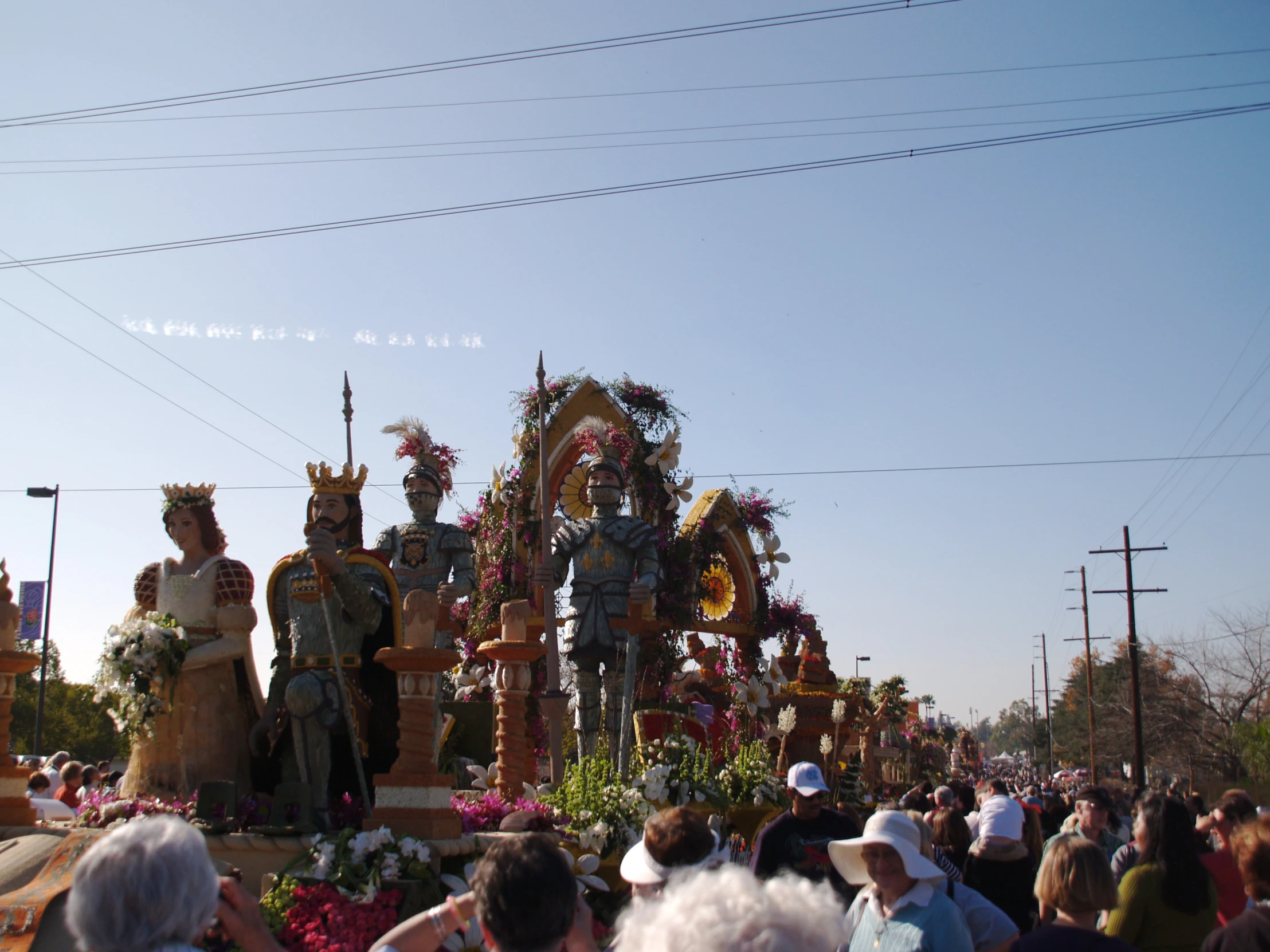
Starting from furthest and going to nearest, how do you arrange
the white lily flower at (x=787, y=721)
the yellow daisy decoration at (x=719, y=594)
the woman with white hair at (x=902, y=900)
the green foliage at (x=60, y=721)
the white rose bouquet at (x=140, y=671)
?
the green foliage at (x=60, y=721) < the yellow daisy decoration at (x=719, y=594) < the white lily flower at (x=787, y=721) < the white rose bouquet at (x=140, y=671) < the woman with white hair at (x=902, y=900)

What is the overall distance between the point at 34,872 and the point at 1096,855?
4991 millimetres

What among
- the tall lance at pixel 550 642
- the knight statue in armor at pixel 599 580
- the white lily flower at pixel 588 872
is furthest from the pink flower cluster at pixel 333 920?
the knight statue in armor at pixel 599 580

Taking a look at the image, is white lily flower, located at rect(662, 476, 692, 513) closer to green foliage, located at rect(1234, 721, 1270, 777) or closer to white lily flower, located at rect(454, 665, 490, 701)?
white lily flower, located at rect(454, 665, 490, 701)

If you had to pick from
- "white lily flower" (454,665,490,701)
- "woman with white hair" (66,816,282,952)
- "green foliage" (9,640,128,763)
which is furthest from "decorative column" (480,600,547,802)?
"green foliage" (9,640,128,763)

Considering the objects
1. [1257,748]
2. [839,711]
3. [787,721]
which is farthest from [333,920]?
[1257,748]

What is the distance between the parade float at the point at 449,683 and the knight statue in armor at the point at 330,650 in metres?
0.02

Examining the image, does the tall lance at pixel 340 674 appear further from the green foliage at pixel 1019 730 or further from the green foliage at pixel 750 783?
the green foliage at pixel 1019 730

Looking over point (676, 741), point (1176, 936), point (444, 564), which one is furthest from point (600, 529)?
point (1176, 936)

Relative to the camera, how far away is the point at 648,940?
7.57 feet

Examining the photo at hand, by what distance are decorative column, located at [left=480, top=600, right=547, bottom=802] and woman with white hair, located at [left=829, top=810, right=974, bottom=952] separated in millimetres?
4888

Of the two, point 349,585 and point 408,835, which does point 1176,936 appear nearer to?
point 408,835

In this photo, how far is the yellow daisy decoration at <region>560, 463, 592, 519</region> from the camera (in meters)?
13.2

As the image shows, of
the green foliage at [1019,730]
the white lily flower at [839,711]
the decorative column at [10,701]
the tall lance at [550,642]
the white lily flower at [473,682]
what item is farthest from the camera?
the green foliage at [1019,730]

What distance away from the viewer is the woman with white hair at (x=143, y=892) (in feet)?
7.94
